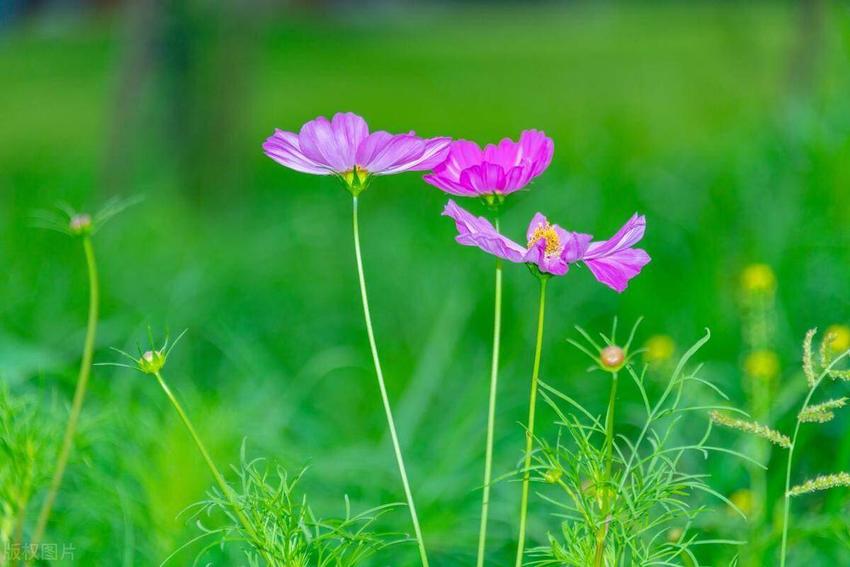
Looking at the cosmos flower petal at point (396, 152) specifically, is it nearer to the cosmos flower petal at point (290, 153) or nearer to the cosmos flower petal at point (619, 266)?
the cosmos flower petal at point (290, 153)

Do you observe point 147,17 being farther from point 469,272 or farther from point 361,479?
point 361,479

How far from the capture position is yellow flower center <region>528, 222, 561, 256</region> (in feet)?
2.31

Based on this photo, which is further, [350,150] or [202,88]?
[202,88]

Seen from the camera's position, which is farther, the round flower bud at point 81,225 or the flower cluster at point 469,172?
the round flower bud at point 81,225

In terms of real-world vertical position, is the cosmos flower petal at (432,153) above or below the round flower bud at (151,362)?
above

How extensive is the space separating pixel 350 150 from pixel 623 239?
0.65ft

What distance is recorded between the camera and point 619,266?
0.69 metres

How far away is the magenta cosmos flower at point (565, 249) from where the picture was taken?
67 cm

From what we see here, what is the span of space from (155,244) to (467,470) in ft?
3.80

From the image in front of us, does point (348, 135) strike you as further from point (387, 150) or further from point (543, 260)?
point (543, 260)

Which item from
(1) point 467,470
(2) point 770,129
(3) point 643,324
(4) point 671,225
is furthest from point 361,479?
(2) point 770,129

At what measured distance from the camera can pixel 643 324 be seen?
182cm

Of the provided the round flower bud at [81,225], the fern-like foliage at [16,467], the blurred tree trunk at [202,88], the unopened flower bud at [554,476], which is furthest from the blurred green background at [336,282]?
the unopened flower bud at [554,476]

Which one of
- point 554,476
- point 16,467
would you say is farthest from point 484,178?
point 16,467
